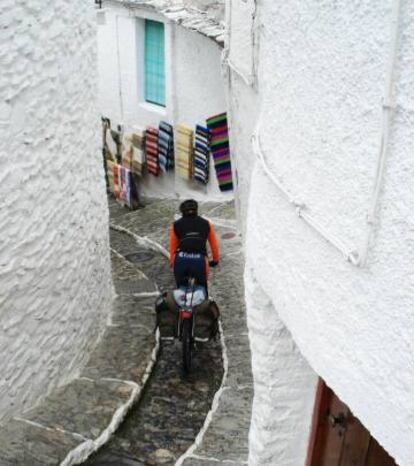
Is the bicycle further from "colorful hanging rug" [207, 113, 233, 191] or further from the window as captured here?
the window

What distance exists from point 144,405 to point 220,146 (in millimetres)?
5087

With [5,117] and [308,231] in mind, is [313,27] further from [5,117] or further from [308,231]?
[5,117]

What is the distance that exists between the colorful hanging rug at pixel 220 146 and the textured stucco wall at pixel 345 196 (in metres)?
7.11

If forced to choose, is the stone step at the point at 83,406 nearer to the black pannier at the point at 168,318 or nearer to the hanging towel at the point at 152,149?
the black pannier at the point at 168,318

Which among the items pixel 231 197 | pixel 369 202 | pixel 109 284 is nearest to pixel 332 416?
pixel 369 202

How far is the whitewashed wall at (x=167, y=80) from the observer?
34.5ft

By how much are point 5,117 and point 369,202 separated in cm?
355

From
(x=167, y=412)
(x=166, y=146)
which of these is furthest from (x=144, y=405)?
(x=166, y=146)

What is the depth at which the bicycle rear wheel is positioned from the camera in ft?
20.6

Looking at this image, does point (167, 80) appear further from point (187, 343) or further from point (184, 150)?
point (187, 343)

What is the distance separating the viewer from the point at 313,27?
2.51 meters

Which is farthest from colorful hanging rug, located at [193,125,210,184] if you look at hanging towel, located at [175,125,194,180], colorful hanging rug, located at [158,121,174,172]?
colorful hanging rug, located at [158,121,174,172]

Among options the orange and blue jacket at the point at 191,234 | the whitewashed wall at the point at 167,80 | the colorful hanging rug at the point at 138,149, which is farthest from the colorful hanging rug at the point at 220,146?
the orange and blue jacket at the point at 191,234

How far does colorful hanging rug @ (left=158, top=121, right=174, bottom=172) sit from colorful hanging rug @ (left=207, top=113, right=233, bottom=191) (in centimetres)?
143
